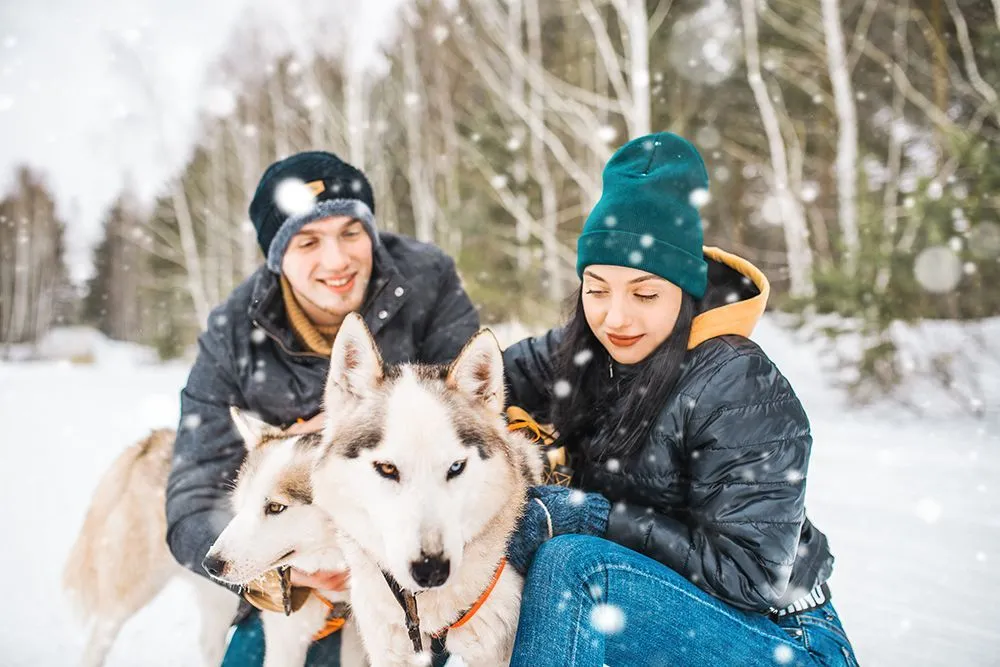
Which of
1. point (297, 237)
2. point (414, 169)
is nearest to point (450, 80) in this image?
point (414, 169)

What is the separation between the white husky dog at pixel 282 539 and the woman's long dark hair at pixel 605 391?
0.85 metres

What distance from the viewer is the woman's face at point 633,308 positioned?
1787mm

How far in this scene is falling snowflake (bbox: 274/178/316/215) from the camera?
2.25 meters

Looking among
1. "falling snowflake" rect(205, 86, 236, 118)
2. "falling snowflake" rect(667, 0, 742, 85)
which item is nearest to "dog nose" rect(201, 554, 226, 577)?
"falling snowflake" rect(667, 0, 742, 85)

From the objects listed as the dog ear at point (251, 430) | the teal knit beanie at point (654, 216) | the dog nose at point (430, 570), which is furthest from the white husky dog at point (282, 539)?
the teal knit beanie at point (654, 216)

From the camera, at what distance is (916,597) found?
2.83 m

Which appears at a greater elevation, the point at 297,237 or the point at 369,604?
the point at 297,237

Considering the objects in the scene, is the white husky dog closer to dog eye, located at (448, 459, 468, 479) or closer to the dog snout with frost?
the dog snout with frost

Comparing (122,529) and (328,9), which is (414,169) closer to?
(328,9)

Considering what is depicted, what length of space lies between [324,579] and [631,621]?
985 millimetres

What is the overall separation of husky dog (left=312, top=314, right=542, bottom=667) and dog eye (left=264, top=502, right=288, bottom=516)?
0.73ft

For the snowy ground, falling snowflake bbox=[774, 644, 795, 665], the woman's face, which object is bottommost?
the snowy ground

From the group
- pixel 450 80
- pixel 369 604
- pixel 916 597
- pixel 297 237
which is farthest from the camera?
pixel 450 80

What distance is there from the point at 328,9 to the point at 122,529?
40.3 ft
